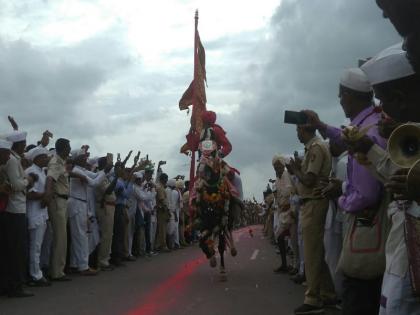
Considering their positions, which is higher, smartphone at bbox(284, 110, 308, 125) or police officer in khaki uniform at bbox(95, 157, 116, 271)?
smartphone at bbox(284, 110, 308, 125)

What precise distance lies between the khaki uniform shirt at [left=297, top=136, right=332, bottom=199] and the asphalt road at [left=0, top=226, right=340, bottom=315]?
4.90ft

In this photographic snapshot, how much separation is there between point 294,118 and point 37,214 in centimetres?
644

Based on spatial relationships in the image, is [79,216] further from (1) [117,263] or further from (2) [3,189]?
(2) [3,189]

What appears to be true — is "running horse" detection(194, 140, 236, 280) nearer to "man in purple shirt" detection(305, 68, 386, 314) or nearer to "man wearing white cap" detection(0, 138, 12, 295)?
"man wearing white cap" detection(0, 138, 12, 295)

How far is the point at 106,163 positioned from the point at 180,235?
9.74m

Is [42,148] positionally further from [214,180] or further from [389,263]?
[389,263]

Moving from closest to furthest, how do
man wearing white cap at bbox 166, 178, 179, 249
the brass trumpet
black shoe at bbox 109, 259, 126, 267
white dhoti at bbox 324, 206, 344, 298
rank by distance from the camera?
the brass trumpet, white dhoti at bbox 324, 206, 344, 298, black shoe at bbox 109, 259, 126, 267, man wearing white cap at bbox 166, 178, 179, 249

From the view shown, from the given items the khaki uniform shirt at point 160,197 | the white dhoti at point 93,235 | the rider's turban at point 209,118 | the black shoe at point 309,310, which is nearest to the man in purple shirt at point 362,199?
the black shoe at point 309,310

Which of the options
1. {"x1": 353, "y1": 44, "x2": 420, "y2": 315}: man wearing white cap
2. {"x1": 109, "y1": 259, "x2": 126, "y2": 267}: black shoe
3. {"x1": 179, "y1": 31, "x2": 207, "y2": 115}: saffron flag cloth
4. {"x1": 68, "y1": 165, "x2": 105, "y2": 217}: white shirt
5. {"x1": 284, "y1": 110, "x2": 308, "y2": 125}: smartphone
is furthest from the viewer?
{"x1": 179, "y1": 31, "x2": 207, "y2": 115}: saffron flag cloth

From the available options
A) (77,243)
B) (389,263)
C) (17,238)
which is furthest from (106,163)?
(389,263)

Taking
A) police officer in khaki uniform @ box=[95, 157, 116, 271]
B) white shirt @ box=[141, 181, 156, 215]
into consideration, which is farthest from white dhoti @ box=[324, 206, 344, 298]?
white shirt @ box=[141, 181, 156, 215]

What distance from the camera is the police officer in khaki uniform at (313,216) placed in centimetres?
667

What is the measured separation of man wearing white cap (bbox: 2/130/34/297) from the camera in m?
8.52

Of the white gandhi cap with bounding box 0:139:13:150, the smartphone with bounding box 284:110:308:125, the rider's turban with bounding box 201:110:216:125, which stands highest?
the rider's turban with bounding box 201:110:216:125
